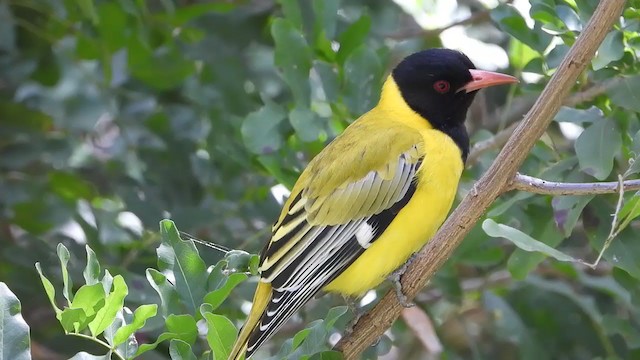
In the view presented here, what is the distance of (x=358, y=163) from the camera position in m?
3.67

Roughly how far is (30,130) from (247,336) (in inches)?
78.6

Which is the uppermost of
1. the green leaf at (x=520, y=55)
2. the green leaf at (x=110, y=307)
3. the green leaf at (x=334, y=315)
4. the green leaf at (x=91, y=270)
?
the green leaf at (x=91, y=270)

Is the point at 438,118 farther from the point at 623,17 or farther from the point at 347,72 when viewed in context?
the point at 623,17

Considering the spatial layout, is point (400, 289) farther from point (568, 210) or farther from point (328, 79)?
point (328, 79)

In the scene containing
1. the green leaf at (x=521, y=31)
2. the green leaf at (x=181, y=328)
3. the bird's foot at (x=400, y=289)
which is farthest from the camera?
the green leaf at (x=521, y=31)

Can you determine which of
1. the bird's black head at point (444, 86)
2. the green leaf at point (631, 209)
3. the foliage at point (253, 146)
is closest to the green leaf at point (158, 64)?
the foliage at point (253, 146)

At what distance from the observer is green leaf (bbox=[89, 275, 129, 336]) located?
8.86 feet

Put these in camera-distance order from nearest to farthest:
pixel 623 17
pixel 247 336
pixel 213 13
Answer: pixel 247 336, pixel 623 17, pixel 213 13

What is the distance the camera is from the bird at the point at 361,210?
3357 mm

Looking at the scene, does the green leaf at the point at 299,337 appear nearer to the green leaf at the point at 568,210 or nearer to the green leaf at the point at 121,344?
the green leaf at the point at 121,344

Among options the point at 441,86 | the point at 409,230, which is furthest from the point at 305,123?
the point at 409,230

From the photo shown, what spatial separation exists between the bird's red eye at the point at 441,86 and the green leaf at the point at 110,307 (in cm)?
166

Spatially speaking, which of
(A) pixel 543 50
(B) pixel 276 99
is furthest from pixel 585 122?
(B) pixel 276 99

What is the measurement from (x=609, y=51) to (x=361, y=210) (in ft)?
2.94
